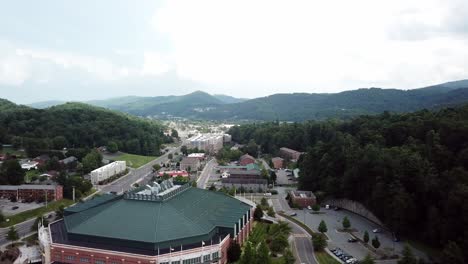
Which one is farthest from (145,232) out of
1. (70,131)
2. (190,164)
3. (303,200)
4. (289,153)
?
(70,131)

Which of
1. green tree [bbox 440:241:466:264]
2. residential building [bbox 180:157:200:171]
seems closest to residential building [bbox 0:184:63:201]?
residential building [bbox 180:157:200:171]

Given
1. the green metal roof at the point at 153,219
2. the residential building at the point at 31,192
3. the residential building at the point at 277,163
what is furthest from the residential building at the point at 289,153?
the green metal roof at the point at 153,219

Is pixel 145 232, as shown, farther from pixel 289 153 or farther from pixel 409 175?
pixel 289 153

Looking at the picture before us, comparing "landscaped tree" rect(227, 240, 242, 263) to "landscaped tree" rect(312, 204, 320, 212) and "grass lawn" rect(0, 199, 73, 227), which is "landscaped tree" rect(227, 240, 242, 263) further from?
"grass lawn" rect(0, 199, 73, 227)

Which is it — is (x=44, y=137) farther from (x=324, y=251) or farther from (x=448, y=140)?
(x=448, y=140)

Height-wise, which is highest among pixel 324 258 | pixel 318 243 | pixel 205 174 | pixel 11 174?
pixel 11 174

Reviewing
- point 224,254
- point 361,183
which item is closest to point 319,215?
point 361,183
